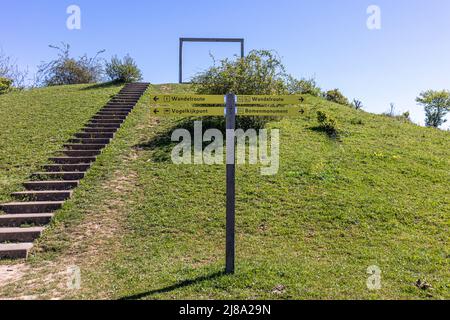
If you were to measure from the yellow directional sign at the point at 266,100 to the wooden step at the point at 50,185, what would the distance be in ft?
16.8

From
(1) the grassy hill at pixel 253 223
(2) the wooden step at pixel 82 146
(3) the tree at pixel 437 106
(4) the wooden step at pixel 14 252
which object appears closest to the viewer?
(1) the grassy hill at pixel 253 223

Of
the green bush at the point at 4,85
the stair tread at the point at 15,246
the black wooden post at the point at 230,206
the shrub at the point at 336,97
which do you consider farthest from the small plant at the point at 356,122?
the green bush at the point at 4,85

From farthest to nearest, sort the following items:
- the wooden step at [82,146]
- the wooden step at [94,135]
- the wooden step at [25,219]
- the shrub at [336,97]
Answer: the shrub at [336,97], the wooden step at [94,135], the wooden step at [82,146], the wooden step at [25,219]

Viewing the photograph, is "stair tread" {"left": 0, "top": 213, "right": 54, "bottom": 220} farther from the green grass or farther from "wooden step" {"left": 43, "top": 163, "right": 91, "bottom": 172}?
"wooden step" {"left": 43, "top": 163, "right": 91, "bottom": 172}

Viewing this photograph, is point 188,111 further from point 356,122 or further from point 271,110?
point 356,122

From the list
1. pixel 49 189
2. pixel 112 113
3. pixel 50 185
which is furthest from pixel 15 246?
pixel 112 113

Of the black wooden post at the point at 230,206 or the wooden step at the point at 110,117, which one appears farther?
the wooden step at the point at 110,117

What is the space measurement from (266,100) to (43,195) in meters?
5.47

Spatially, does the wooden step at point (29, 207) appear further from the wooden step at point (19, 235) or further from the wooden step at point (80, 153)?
the wooden step at point (80, 153)

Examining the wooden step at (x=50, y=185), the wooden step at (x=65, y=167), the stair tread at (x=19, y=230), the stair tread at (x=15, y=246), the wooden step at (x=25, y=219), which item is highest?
the wooden step at (x=65, y=167)

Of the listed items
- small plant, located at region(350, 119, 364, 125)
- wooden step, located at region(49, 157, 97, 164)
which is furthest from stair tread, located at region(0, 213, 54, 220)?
small plant, located at region(350, 119, 364, 125)

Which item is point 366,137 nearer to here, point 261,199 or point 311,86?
point 261,199

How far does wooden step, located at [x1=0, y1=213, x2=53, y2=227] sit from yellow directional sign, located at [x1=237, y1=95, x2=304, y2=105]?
450 centimetres

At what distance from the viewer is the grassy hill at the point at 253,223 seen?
4836mm
